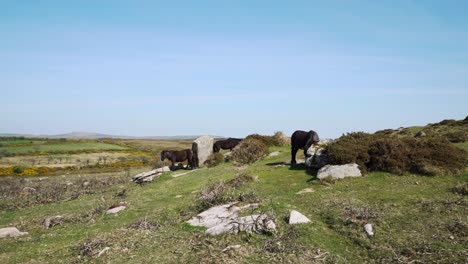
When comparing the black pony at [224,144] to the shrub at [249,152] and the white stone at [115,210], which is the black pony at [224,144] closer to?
the shrub at [249,152]

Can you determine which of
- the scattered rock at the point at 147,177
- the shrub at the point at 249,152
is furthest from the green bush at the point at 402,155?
the scattered rock at the point at 147,177

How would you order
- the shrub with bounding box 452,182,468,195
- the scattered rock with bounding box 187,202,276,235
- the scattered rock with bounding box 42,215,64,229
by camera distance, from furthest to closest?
1. the scattered rock with bounding box 42,215,64,229
2. the shrub with bounding box 452,182,468,195
3. the scattered rock with bounding box 187,202,276,235

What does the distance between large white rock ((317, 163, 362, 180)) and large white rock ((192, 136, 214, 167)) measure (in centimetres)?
1637

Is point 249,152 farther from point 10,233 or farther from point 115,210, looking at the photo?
point 10,233

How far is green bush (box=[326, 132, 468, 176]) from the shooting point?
726 inches

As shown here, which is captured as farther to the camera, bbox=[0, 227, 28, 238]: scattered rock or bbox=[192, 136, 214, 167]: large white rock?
bbox=[192, 136, 214, 167]: large white rock

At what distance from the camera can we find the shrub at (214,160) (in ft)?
107

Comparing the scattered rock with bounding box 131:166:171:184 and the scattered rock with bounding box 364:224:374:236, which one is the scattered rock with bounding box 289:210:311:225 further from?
the scattered rock with bounding box 131:166:171:184

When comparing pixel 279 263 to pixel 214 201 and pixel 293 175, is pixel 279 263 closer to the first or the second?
pixel 214 201

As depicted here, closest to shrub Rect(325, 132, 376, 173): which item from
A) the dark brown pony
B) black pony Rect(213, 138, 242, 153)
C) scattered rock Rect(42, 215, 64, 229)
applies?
scattered rock Rect(42, 215, 64, 229)

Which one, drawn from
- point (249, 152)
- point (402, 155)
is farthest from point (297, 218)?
point (249, 152)

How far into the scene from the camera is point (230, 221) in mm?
13008

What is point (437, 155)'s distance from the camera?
18906 millimetres

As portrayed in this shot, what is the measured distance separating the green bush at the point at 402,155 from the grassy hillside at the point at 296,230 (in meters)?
0.78
